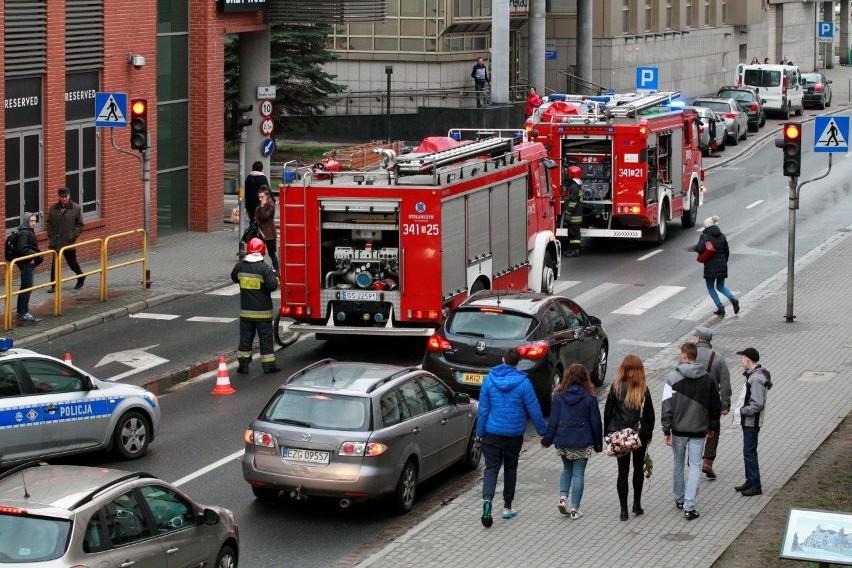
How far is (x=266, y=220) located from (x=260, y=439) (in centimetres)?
1422

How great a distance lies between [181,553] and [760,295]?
700 inches

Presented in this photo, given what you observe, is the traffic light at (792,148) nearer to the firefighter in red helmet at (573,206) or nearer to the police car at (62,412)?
the firefighter in red helmet at (573,206)

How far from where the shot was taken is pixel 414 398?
1539cm

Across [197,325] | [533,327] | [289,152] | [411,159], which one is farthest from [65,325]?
[289,152]

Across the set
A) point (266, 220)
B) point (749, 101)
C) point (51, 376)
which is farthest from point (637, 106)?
point (749, 101)

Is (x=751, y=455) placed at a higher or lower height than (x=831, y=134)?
lower

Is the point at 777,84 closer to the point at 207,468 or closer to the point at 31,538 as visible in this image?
the point at 207,468

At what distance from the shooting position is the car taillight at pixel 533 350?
18594 millimetres

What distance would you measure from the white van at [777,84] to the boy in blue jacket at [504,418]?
49612 mm

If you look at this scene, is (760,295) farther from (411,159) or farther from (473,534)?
(473,534)

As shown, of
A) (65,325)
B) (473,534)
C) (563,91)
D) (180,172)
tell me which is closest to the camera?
(473,534)

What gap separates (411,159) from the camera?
71.4 ft

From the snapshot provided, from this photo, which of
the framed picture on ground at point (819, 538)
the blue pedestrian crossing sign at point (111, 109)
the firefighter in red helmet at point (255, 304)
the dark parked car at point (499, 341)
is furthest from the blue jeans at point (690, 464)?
the blue pedestrian crossing sign at point (111, 109)

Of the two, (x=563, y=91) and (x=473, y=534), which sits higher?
(x=563, y=91)
